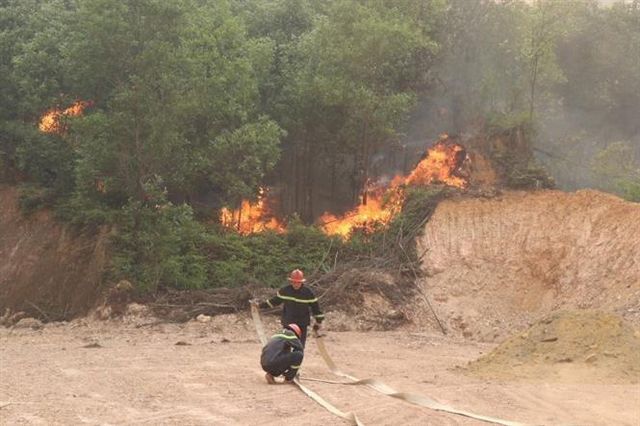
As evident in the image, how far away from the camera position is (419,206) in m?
25.3

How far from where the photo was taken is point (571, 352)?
43.9ft

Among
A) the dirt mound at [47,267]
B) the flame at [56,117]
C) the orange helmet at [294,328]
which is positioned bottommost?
the dirt mound at [47,267]

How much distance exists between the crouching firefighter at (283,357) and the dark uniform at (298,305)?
80 cm

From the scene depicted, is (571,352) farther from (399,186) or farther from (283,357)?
(399,186)

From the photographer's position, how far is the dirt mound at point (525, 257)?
21.2m


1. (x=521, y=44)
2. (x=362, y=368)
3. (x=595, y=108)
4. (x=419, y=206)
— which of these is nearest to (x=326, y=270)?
(x=419, y=206)

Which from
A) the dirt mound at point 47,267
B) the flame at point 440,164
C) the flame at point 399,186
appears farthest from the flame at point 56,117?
the flame at point 440,164

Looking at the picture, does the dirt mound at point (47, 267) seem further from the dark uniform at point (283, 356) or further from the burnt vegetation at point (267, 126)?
the dark uniform at point (283, 356)

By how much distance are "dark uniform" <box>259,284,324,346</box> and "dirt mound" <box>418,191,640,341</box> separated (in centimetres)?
902

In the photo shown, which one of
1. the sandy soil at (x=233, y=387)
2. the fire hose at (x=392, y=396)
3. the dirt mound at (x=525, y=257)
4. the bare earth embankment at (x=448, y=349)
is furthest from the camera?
the dirt mound at (x=525, y=257)

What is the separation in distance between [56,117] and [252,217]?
8515 millimetres

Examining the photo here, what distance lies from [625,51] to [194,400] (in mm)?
38502

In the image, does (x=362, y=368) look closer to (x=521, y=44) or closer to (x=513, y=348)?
(x=513, y=348)

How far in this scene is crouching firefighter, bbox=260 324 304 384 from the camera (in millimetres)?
11711
